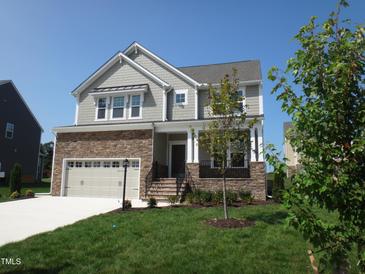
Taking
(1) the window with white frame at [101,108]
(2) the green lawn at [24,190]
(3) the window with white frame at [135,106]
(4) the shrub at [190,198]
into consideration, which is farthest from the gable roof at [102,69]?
(4) the shrub at [190,198]

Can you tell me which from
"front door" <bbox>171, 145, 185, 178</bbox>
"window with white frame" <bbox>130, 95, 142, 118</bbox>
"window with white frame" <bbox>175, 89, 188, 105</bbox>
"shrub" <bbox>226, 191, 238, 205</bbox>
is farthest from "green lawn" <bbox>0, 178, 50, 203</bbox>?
"shrub" <bbox>226, 191, 238, 205</bbox>

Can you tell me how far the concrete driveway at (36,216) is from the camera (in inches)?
301

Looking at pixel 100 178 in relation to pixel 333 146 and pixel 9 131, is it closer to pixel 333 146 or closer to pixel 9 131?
pixel 333 146

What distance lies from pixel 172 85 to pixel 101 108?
4.86 metres

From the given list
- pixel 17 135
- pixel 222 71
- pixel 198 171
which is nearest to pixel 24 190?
pixel 17 135

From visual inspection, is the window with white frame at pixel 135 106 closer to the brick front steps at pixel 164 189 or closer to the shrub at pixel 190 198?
the brick front steps at pixel 164 189

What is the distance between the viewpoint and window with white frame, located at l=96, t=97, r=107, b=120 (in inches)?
698

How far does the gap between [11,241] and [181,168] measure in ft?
37.2

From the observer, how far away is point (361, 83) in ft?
9.15

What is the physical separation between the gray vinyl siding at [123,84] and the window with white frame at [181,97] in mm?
1026

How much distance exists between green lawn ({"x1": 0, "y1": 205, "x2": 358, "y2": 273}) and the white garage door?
6661mm

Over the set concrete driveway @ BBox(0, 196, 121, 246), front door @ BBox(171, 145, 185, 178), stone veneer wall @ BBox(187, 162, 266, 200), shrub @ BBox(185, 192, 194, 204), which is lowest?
concrete driveway @ BBox(0, 196, 121, 246)

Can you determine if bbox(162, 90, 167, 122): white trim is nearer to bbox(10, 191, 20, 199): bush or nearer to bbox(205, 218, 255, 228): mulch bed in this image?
bbox(10, 191, 20, 199): bush

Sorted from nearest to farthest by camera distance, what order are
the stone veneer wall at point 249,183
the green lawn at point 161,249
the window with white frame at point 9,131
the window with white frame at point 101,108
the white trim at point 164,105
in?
1. the green lawn at point 161,249
2. the stone veneer wall at point 249,183
3. the white trim at point 164,105
4. the window with white frame at point 101,108
5. the window with white frame at point 9,131
